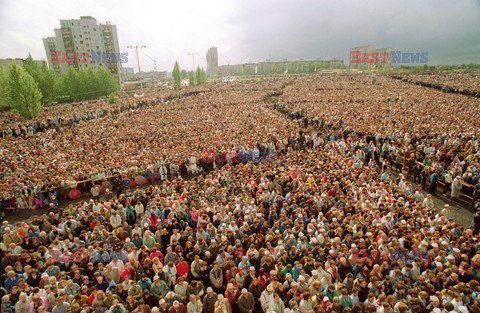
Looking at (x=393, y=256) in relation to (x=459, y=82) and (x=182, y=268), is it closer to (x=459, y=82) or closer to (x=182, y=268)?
(x=182, y=268)

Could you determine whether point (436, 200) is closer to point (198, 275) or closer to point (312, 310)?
point (312, 310)

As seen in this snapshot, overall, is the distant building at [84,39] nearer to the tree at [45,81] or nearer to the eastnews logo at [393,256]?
the tree at [45,81]

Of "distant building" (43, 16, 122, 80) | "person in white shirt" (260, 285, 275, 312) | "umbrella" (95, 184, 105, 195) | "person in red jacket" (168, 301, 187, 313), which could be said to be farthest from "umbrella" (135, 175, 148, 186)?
"distant building" (43, 16, 122, 80)

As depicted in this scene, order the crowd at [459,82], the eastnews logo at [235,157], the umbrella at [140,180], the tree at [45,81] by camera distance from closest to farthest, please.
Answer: the umbrella at [140,180], the eastnews logo at [235,157], the crowd at [459,82], the tree at [45,81]

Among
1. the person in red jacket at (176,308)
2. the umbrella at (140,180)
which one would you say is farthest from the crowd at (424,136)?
the umbrella at (140,180)

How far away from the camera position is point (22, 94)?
31.5 metres

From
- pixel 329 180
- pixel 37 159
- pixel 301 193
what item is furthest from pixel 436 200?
pixel 37 159

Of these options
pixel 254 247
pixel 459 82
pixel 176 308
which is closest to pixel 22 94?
pixel 254 247

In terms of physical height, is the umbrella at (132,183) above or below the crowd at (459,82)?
below

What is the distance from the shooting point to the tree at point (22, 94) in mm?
31500

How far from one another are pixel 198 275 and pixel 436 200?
1086 cm

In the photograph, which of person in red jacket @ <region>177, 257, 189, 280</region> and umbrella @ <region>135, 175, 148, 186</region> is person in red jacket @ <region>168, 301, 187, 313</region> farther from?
umbrella @ <region>135, 175, 148, 186</region>

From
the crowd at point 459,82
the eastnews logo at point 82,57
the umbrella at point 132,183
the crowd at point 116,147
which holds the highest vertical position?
the eastnews logo at point 82,57

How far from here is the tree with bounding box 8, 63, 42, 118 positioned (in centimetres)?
3150
